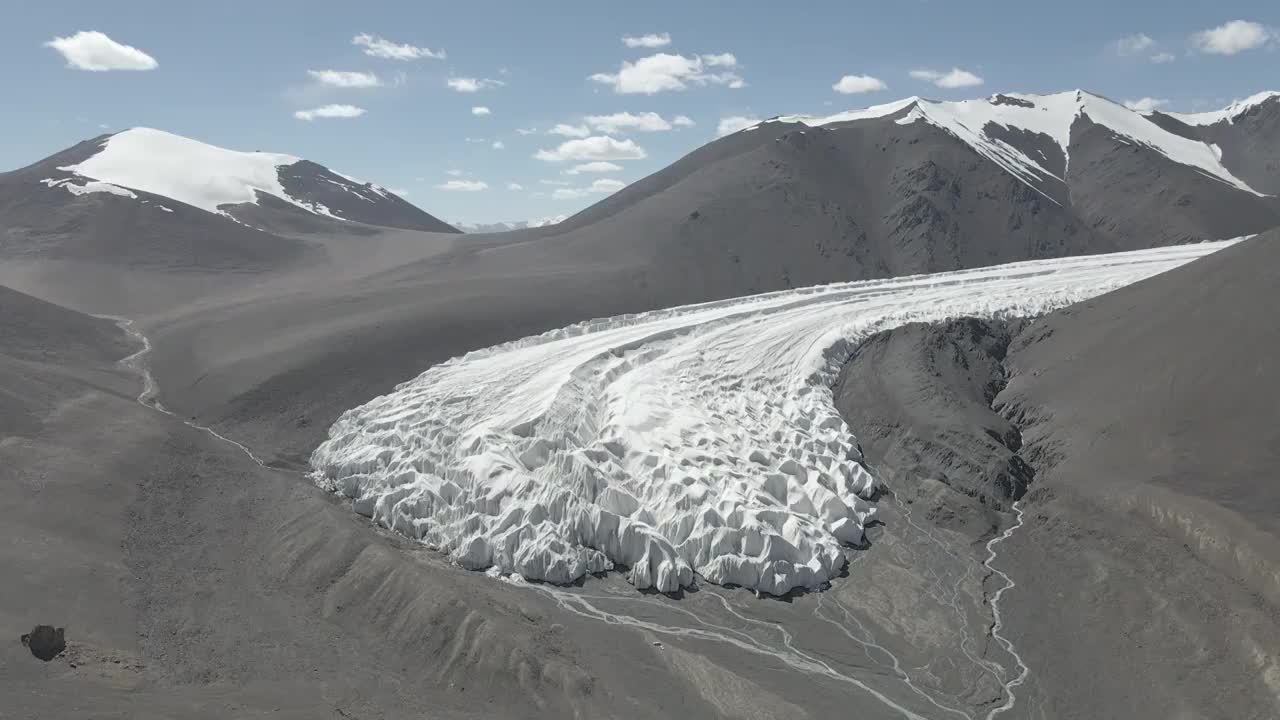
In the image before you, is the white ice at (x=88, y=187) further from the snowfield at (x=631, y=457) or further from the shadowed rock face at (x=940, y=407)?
the shadowed rock face at (x=940, y=407)

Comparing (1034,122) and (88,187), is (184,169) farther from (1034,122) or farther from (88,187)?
(1034,122)

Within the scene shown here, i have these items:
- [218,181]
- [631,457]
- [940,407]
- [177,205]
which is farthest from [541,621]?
[218,181]

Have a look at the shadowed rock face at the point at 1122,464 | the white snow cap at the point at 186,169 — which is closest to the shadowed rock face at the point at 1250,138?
the shadowed rock face at the point at 1122,464

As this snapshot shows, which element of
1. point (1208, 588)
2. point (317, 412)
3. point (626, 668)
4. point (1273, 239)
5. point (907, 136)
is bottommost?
point (626, 668)

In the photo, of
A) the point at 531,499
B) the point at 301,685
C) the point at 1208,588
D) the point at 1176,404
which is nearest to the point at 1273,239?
the point at 1176,404

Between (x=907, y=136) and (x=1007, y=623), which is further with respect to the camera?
(x=907, y=136)

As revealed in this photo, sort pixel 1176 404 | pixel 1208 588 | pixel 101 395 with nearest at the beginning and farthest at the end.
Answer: pixel 1208 588, pixel 1176 404, pixel 101 395

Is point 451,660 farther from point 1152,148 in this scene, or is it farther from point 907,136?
point 1152,148
